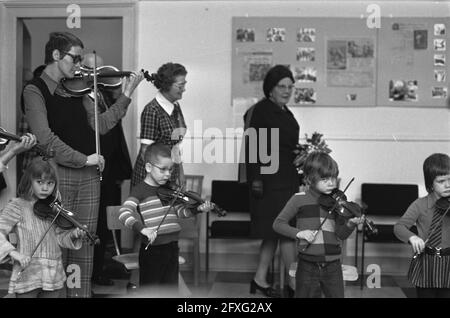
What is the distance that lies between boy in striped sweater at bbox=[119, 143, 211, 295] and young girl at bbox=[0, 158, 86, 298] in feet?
0.88

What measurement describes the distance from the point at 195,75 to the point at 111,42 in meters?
0.46

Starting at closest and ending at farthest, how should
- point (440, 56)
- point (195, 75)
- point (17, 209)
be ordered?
point (17, 209)
point (440, 56)
point (195, 75)

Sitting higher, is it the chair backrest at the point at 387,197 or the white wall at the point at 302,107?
the white wall at the point at 302,107

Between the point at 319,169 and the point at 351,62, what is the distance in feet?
3.08

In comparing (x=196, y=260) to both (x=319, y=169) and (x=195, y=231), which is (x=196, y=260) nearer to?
(x=195, y=231)

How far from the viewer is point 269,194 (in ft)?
12.1

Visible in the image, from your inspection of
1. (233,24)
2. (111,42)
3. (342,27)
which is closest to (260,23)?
(233,24)

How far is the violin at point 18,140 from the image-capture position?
286 cm

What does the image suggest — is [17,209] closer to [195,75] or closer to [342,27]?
[195,75]

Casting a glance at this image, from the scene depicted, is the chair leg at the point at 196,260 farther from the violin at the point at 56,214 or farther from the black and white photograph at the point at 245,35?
the black and white photograph at the point at 245,35

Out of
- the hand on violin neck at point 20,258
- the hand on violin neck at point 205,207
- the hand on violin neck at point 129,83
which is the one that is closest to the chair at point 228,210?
the hand on violin neck at point 129,83

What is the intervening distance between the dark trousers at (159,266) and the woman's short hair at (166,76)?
786mm
